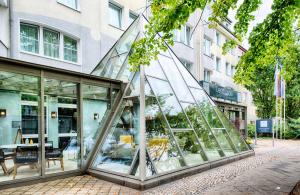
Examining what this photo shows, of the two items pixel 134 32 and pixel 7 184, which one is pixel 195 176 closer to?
pixel 7 184

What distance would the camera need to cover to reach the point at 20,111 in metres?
6.98

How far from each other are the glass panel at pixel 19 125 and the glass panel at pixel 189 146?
3889 millimetres

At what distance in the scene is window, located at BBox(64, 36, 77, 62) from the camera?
12136 mm

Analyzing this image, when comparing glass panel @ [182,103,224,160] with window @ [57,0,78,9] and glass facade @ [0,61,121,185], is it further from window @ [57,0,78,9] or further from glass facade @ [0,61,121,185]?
window @ [57,0,78,9]

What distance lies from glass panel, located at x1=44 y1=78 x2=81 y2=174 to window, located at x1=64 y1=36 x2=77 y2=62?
16.0 feet

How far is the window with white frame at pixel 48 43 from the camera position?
35.0 ft

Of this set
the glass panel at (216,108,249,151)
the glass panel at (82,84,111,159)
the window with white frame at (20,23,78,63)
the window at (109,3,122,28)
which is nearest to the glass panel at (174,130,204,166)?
the glass panel at (82,84,111,159)

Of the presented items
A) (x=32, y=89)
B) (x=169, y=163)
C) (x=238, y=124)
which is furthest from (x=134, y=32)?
(x=238, y=124)

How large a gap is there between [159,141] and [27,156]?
3.48m

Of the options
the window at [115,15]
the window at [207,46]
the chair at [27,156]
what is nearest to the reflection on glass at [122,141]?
the chair at [27,156]

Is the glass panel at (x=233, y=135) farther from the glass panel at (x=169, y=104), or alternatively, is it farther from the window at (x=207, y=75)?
the window at (x=207, y=75)

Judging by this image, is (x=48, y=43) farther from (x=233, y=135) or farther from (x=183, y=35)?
(x=183, y=35)

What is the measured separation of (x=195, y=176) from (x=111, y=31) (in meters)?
9.20

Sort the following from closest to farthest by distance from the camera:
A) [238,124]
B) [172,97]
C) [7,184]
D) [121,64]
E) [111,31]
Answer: [7,184]
[172,97]
[121,64]
[111,31]
[238,124]
